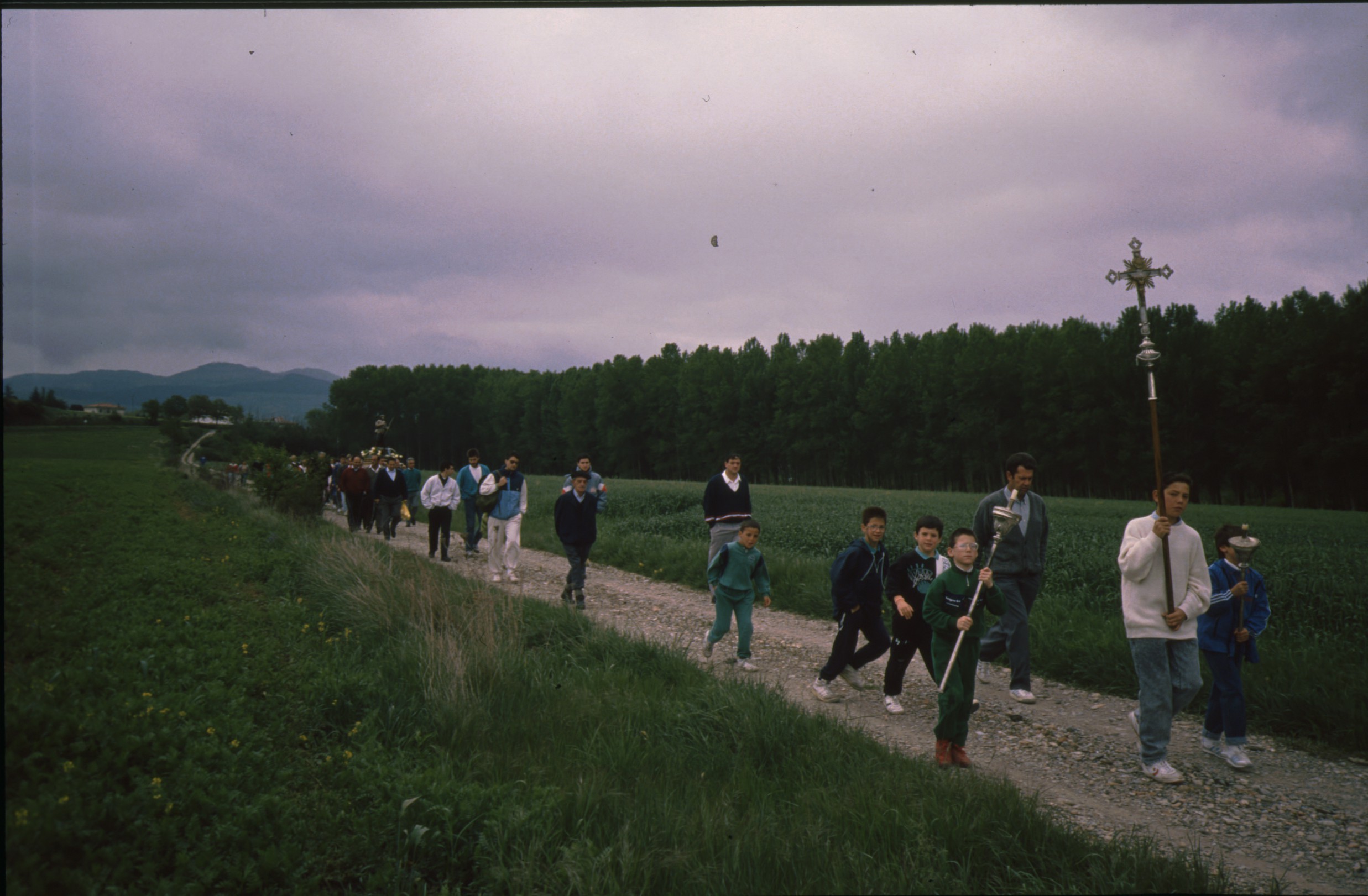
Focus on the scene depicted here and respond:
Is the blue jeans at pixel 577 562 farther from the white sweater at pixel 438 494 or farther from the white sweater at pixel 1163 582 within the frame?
the white sweater at pixel 1163 582

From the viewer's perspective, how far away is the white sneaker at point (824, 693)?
676 cm

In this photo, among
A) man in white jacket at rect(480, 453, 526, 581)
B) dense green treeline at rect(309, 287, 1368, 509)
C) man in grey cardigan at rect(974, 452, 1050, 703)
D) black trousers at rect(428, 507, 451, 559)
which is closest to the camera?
man in grey cardigan at rect(974, 452, 1050, 703)

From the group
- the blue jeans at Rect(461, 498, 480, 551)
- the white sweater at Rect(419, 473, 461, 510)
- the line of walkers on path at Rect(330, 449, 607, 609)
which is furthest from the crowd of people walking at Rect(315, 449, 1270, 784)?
the blue jeans at Rect(461, 498, 480, 551)

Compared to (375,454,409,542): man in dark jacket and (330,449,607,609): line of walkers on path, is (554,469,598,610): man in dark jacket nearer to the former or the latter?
(330,449,607,609): line of walkers on path

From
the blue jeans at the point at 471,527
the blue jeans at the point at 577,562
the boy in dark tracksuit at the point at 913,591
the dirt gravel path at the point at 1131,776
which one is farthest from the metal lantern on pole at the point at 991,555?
the blue jeans at the point at 471,527

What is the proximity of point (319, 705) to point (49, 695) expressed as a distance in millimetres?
2606

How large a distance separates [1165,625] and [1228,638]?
0.83 m

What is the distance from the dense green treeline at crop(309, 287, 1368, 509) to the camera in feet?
142

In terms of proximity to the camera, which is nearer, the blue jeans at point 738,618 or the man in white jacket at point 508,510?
the blue jeans at point 738,618

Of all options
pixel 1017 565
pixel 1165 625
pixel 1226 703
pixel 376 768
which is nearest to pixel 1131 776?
pixel 1226 703

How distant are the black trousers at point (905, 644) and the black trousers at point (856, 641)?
0.38 metres

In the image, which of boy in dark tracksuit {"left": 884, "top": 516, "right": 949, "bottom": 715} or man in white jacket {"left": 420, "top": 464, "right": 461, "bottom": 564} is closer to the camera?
boy in dark tracksuit {"left": 884, "top": 516, "right": 949, "bottom": 715}

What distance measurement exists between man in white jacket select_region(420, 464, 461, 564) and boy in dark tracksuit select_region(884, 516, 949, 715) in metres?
10.7

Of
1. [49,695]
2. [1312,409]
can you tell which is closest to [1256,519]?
A: [1312,409]
